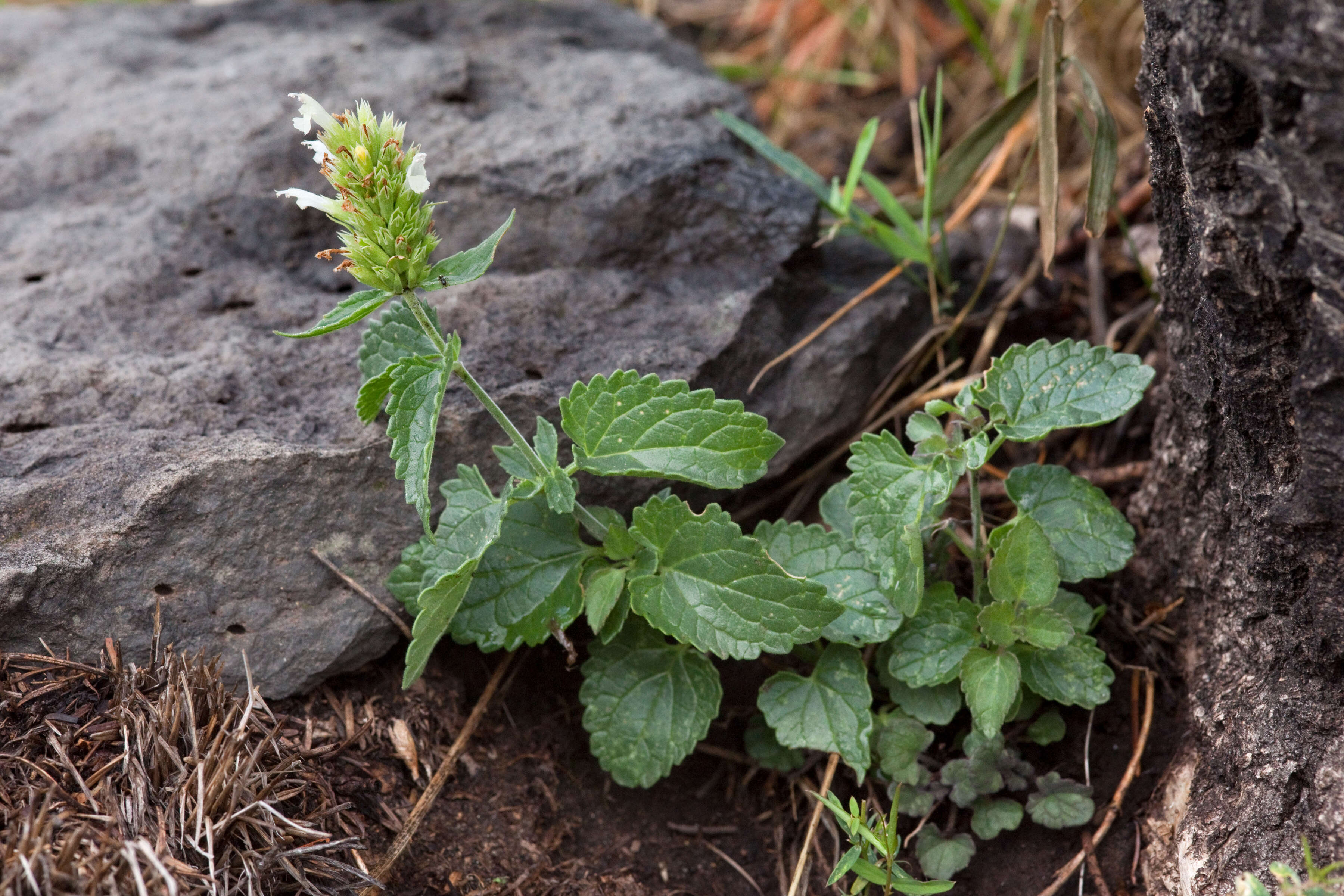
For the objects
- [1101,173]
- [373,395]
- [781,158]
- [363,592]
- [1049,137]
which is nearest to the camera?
[373,395]

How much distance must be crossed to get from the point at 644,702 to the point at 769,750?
358mm

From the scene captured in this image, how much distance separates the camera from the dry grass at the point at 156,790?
170 cm

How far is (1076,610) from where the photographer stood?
94.4 inches

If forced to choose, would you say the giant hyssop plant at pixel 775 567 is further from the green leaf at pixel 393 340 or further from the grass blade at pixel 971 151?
the grass blade at pixel 971 151

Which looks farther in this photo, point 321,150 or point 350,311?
point 350,311

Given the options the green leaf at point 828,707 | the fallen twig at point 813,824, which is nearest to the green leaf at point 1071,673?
the green leaf at point 828,707

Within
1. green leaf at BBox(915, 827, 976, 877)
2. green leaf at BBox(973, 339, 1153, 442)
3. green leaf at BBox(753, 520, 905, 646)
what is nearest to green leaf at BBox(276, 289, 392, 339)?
green leaf at BBox(753, 520, 905, 646)

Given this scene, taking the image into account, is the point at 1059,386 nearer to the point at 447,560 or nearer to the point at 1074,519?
the point at 1074,519

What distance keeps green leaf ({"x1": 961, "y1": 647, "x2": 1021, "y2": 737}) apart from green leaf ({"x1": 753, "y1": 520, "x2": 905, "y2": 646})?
18 centimetres

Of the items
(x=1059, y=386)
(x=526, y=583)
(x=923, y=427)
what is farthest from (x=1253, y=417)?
(x=526, y=583)

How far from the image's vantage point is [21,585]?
6.94 ft

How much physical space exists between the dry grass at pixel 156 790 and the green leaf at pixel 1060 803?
4.77 ft

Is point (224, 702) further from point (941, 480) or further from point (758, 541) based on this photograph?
point (941, 480)

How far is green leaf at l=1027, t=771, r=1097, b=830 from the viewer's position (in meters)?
2.27
